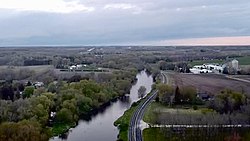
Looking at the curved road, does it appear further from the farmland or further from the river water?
the farmland

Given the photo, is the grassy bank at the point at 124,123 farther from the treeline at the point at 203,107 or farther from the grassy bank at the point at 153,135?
the treeline at the point at 203,107

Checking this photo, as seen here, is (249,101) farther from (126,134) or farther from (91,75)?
(91,75)

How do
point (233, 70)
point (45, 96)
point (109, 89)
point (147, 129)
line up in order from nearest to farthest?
point (147, 129), point (45, 96), point (109, 89), point (233, 70)

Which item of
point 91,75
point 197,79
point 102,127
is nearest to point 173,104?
point 102,127

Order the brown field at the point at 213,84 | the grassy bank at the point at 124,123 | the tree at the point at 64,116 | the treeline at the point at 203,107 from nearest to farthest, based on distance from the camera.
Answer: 1. the grassy bank at the point at 124,123
2. the treeline at the point at 203,107
3. the tree at the point at 64,116
4. the brown field at the point at 213,84

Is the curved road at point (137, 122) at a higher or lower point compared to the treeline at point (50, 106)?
lower

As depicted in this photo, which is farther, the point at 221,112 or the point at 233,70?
the point at 233,70

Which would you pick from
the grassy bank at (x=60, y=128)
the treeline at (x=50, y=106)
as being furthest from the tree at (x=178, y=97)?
the grassy bank at (x=60, y=128)

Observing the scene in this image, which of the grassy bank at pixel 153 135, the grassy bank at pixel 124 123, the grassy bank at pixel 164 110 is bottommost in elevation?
the grassy bank at pixel 124 123

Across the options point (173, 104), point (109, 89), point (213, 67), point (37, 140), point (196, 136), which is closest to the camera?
point (37, 140)

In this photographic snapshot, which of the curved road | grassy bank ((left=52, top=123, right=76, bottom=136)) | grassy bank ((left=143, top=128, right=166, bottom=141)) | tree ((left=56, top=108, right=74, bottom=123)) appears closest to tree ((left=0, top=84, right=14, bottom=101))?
tree ((left=56, top=108, right=74, bottom=123))
